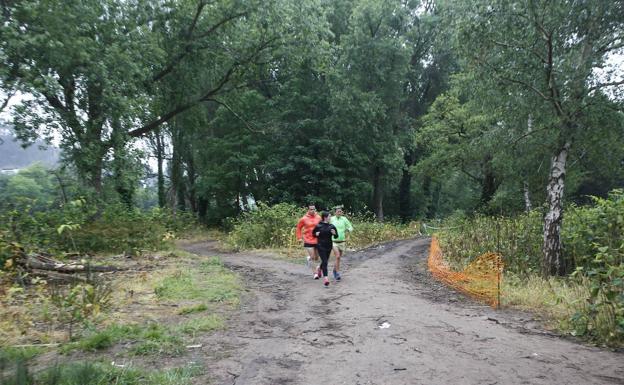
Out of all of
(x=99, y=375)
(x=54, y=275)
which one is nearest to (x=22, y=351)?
(x=99, y=375)

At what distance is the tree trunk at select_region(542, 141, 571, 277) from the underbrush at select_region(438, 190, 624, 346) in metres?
0.35

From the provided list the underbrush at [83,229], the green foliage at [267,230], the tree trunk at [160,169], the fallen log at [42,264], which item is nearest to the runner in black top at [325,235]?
the fallen log at [42,264]

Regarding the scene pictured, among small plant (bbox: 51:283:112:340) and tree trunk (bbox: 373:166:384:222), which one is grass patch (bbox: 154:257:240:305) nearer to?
small plant (bbox: 51:283:112:340)

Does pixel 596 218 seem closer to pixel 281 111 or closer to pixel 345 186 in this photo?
pixel 345 186

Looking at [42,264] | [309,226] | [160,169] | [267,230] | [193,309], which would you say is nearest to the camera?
[193,309]

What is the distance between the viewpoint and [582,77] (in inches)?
412

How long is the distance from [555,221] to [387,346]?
7487 mm

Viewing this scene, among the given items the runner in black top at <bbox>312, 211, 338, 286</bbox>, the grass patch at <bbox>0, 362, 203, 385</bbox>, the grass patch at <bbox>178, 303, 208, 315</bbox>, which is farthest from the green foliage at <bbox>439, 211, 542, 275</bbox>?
the grass patch at <bbox>0, 362, 203, 385</bbox>

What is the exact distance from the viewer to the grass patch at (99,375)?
402 cm

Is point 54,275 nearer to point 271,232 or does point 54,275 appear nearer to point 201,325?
point 201,325

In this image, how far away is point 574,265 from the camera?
37.3ft

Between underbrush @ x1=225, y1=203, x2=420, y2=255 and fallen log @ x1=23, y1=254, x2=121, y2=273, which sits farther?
underbrush @ x1=225, y1=203, x2=420, y2=255

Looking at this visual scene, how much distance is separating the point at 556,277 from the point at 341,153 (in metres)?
22.2

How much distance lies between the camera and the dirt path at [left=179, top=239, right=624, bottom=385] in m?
4.93
